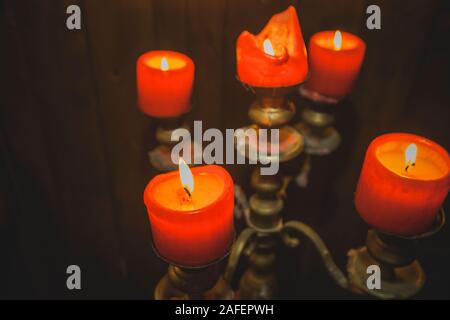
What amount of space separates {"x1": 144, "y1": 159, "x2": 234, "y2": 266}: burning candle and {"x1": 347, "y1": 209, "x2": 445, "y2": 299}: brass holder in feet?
0.88

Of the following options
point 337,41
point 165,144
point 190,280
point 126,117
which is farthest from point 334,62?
point 126,117

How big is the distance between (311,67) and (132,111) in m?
0.52

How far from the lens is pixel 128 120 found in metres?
1.14

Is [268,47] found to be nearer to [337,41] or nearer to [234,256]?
[337,41]

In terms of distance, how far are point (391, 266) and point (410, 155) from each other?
209mm

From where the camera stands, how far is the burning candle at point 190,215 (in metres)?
0.61

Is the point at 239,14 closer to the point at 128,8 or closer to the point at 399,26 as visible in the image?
the point at 128,8

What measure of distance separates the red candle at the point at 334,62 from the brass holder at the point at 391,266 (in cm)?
29

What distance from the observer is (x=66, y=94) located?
1.08 meters

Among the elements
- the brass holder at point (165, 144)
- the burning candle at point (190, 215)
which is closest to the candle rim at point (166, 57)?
the brass holder at point (165, 144)

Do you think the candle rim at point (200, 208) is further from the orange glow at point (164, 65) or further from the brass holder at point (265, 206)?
the orange glow at point (164, 65)

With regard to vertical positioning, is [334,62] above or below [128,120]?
above

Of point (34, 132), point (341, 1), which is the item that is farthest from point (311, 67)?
point (34, 132)

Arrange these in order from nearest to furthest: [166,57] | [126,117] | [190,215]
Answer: [190,215] → [166,57] → [126,117]
